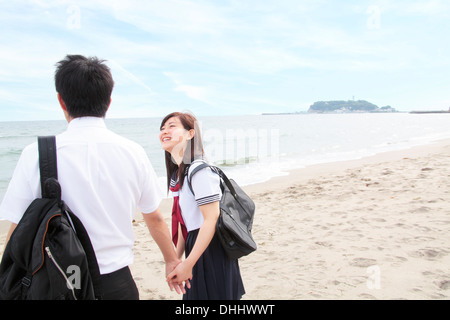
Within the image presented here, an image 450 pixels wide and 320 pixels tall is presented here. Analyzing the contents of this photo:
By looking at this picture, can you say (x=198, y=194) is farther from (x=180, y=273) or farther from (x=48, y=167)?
(x=48, y=167)

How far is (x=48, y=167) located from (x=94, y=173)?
0.18 meters

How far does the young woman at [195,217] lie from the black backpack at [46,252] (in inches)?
24.4

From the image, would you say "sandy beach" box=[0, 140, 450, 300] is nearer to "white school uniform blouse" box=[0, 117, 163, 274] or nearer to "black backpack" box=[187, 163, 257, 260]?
"black backpack" box=[187, 163, 257, 260]

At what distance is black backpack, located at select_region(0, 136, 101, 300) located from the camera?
121 cm

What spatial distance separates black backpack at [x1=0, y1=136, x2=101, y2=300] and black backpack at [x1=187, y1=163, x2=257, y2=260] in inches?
27.7

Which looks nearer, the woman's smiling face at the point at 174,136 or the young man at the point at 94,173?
the young man at the point at 94,173

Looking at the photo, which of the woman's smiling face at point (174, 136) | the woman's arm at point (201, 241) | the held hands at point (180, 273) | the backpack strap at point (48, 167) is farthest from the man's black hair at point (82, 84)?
the held hands at point (180, 273)

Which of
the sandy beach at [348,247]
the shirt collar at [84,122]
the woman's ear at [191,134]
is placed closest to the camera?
the shirt collar at [84,122]

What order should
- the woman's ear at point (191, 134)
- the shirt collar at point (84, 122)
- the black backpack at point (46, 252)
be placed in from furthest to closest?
the woman's ear at point (191, 134) < the shirt collar at point (84, 122) < the black backpack at point (46, 252)

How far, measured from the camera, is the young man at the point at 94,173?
130 cm

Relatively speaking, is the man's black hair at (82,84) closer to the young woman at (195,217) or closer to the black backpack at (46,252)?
the black backpack at (46,252)

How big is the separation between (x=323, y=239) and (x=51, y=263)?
3.96 metres
